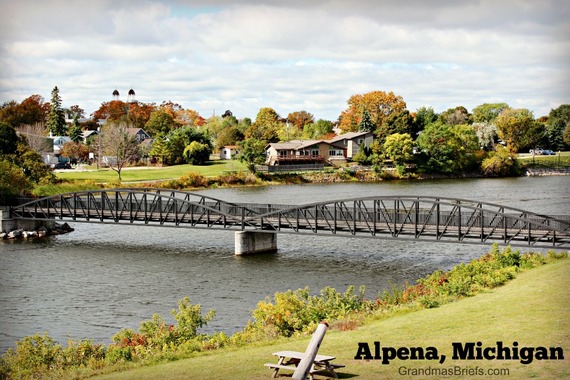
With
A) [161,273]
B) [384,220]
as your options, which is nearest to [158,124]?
[384,220]

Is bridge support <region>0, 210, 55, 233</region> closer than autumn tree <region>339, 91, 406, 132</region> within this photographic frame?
Yes

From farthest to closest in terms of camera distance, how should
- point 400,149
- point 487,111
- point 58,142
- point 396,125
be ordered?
point 487,111 → point 58,142 → point 396,125 → point 400,149

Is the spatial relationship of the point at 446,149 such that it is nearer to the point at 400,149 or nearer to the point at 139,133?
the point at 400,149

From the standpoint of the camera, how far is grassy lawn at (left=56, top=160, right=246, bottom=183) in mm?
107231

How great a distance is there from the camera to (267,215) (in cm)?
4947

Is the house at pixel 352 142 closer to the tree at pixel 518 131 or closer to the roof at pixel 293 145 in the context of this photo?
the roof at pixel 293 145

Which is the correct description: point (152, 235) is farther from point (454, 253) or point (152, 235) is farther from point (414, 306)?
point (414, 306)

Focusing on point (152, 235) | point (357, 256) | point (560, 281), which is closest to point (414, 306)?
point (560, 281)

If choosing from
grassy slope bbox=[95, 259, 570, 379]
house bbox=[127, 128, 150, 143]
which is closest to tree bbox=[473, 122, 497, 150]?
house bbox=[127, 128, 150, 143]

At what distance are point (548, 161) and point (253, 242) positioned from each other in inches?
3765

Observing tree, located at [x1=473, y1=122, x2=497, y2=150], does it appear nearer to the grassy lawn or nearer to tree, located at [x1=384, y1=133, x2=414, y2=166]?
tree, located at [x1=384, y1=133, x2=414, y2=166]

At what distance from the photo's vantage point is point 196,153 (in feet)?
416

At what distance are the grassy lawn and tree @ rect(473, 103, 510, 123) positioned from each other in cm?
7418

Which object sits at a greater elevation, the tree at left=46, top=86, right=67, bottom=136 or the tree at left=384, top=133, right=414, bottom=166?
the tree at left=46, top=86, right=67, bottom=136
